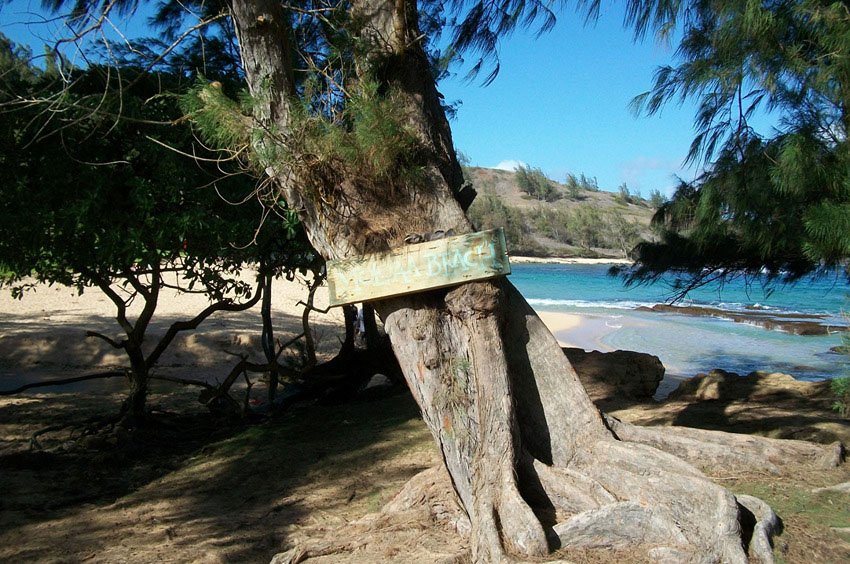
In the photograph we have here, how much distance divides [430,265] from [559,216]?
73935 millimetres

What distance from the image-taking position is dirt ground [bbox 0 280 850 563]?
3.38 metres

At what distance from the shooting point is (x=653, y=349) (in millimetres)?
17875

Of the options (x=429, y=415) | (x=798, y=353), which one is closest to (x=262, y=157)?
(x=429, y=415)

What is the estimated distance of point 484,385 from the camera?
3.33m

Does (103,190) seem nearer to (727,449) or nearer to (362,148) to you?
(362,148)

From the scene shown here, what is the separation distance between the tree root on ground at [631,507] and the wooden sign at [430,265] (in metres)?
0.98

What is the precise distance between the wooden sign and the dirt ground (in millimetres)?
1230

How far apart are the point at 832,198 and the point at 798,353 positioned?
15.1 meters

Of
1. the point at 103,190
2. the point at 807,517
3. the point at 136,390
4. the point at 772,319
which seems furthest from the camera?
the point at 772,319

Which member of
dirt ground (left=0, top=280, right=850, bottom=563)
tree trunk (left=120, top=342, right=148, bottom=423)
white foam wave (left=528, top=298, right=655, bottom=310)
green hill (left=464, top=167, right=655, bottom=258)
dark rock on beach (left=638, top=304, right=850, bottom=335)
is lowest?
dark rock on beach (left=638, top=304, right=850, bottom=335)

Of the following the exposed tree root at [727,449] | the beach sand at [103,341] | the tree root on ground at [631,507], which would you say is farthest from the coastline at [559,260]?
the tree root on ground at [631,507]

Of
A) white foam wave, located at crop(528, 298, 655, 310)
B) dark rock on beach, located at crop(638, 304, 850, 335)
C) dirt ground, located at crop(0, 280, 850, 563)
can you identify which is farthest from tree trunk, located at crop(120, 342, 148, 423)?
white foam wave, located at crop(528, 298, 655, 310)

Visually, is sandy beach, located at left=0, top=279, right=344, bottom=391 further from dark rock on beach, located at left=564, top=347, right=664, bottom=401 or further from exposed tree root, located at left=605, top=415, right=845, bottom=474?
exposed tree root, located at left=605, top=415, right=845, bottom=474

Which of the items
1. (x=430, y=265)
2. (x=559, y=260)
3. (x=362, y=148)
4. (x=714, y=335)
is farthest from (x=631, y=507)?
(x=559, y=260)
